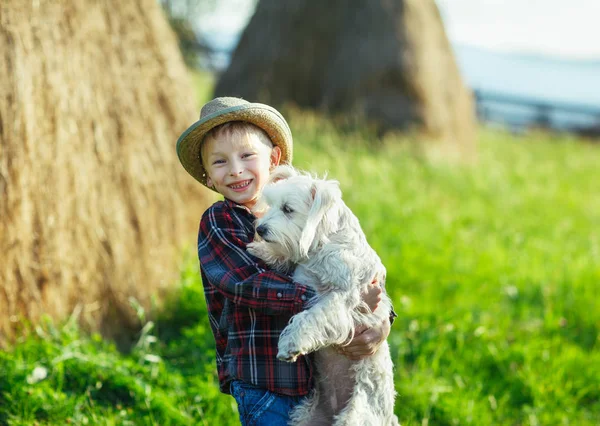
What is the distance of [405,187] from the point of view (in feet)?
29.9

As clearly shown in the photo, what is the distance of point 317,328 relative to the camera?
2648 mm

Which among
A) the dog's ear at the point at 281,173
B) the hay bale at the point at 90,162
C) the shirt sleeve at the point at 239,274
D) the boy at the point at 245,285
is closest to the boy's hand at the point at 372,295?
the boy at the point at 245,285

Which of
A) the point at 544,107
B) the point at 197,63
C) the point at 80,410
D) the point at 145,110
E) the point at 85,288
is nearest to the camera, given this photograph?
the point at 80,410

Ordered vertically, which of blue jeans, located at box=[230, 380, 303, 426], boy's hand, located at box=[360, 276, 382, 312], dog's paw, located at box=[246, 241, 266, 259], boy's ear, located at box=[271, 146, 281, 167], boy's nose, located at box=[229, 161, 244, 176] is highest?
boy's ear, located at box=[271, 146, 281, 167]

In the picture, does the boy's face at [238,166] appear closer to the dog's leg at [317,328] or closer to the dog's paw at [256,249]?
the dog's paw at [256,249]

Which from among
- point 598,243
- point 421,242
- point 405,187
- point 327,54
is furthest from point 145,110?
point 327,54

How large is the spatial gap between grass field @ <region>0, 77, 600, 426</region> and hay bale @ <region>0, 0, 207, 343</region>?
29 cm

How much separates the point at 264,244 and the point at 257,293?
206mm

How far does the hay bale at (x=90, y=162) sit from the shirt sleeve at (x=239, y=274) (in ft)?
6.73

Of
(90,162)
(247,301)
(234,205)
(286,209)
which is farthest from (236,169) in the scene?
(90,162)

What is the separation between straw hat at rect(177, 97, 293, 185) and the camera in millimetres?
3051

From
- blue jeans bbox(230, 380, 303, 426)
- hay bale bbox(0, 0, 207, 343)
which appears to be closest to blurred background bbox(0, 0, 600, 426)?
hay bale bbox(0, 0, 207, 343)

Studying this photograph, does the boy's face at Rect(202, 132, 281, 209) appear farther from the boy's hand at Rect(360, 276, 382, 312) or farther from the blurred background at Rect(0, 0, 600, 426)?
the blurred background at Rect(0, 0, 600, 426)

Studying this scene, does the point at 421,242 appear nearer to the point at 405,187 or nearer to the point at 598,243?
the point at 405,187
